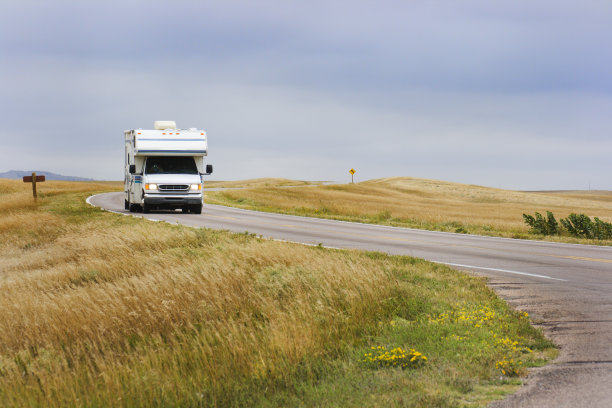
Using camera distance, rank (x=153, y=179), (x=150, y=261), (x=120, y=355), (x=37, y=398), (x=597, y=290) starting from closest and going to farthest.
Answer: (x=37, y=398) < (x=120, y=355) < (x=597, y=290) < (x=150, y=261) < (x=153, y=179)

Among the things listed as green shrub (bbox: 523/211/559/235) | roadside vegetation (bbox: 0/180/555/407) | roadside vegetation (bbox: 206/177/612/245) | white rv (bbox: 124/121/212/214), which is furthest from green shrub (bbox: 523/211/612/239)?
white rv (bbox: 124/121/212/214)

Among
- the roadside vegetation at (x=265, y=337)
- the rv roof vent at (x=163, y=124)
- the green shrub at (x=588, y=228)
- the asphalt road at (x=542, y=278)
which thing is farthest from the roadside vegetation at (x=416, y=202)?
the roadside vegetation at (x=265, y=337)

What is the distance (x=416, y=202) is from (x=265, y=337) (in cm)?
6609

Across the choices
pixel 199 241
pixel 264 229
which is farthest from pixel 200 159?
pixel 199 241

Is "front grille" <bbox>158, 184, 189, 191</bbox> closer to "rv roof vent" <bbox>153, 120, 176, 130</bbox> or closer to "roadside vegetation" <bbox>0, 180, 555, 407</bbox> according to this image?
"rv roof vent" <bbox>153, 120, 176, 130</bbox>

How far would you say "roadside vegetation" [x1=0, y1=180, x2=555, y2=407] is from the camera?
5609 millimetres

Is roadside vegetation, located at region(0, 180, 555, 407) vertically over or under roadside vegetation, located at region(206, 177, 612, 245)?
under

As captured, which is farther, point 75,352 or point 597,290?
point 597,290

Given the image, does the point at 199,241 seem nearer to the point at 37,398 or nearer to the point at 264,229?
the point at 264,229

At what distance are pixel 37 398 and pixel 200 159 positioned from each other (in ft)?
68.7

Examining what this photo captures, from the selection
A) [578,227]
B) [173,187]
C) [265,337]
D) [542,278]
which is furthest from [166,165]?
[265,337]

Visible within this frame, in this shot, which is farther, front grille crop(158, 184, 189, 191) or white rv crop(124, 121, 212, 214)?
front grille crop(158, 184, 189, 191)

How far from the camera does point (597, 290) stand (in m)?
9.98

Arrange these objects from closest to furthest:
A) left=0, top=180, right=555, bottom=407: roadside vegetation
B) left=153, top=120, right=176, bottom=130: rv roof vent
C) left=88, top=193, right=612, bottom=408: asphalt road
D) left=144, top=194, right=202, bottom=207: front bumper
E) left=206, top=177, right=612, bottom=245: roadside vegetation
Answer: left=88, top=193, right=612, bottom=408: asphalt road
left=0, top=180, right=555, bottom=407: roadside vegetation
left=144, top=194, right=202, bottom=207: front bumper
left=153, top=120, right=176, bottom=130: rv roof vent
left=206, top=177, right=612, bottom=245: roadside vegetation
